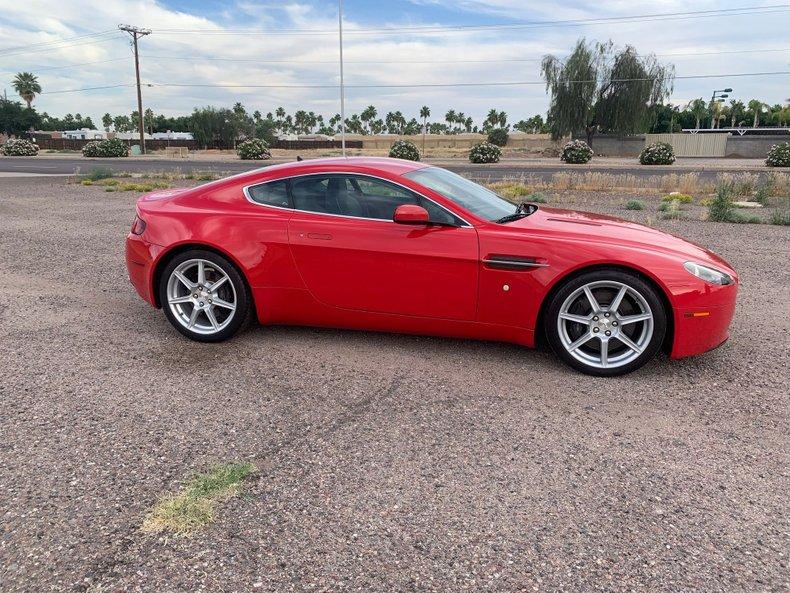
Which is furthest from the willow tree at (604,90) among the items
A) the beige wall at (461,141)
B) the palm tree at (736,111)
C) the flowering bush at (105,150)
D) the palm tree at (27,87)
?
the palm tree at (27,87)

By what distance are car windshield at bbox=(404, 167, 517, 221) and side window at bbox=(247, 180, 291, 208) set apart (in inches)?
37.6

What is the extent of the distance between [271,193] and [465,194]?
4.96ft

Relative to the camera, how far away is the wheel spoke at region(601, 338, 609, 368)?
4.09 metres

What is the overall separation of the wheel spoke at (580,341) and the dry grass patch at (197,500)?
2.30 meters

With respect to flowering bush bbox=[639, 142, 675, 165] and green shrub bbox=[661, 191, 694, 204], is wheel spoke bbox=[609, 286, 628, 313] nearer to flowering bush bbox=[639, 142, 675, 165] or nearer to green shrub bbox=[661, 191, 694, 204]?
green shrub bbox=[661, 191, 694, 204]

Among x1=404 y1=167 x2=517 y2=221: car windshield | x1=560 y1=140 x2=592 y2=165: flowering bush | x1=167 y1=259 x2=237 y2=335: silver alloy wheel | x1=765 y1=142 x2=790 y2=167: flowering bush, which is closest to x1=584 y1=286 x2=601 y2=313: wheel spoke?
x1=404 y1=167 x2=517 y2=221: car windshield

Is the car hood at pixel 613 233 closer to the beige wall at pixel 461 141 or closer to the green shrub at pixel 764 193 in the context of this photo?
the green shrub at pixel 764 193

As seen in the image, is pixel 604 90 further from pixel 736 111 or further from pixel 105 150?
pixel 736 111

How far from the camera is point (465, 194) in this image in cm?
473

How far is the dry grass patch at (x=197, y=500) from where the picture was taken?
8.38ft

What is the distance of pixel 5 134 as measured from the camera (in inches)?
3740

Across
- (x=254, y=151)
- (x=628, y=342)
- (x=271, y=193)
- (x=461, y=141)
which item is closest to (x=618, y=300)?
(x=628, y=342)

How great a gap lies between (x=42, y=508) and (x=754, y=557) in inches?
118

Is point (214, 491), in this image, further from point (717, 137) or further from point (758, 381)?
point (717, 137)
